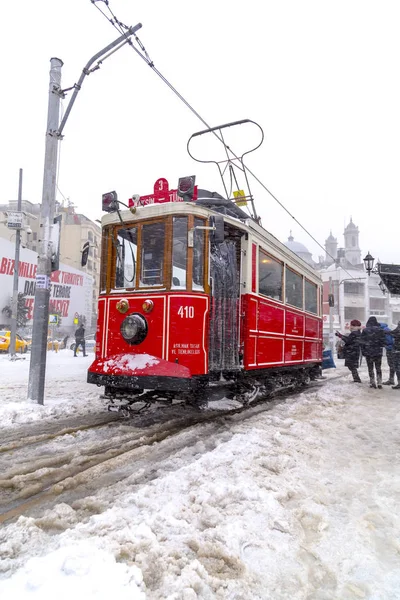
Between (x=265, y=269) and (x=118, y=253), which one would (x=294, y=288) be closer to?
(x=265, y=269)

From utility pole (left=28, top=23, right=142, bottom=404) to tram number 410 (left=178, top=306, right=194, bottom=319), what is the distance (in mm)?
2997

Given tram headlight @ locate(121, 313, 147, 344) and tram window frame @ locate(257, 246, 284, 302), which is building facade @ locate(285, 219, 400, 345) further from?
tram headlight @ locate(121, 313, 147, 344)

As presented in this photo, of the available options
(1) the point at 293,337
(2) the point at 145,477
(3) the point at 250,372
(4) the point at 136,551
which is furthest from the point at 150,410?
(4) the point at 136,551

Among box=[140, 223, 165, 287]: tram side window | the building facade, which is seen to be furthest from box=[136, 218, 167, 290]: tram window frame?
the building facade

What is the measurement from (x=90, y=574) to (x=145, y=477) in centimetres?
158

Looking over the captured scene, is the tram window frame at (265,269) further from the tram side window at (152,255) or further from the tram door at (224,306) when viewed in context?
the tram side window at (152,255)

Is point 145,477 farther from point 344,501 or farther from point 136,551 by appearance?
point 344,501

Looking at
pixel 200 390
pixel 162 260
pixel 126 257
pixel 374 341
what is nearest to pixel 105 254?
pixel 126 257

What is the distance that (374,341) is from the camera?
1089cm

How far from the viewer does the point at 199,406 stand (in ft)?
19.1

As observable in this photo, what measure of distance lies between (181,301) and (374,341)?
23.8 feet

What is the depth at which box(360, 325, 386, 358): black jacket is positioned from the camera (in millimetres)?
10852

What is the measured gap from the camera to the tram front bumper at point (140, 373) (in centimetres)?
531

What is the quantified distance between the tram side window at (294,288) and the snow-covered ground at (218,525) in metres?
4.20
